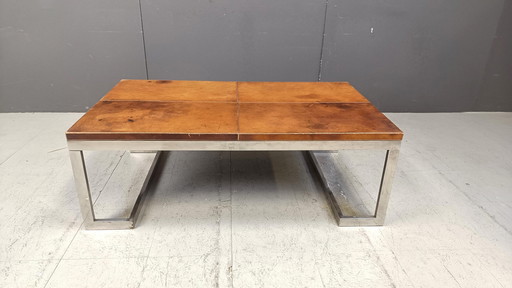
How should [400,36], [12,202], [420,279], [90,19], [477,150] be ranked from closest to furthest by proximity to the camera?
[420,279]
[12,202]
[477,150]
[90,19]
[400,36]

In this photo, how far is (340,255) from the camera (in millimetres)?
1615

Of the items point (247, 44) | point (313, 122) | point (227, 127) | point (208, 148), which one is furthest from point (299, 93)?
point (247, 44)

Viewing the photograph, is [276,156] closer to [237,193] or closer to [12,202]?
[237,193]

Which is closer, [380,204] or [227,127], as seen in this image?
[227,127]

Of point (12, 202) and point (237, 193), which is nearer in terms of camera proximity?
point (12, 202)

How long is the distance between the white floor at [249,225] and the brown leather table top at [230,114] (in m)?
0.51

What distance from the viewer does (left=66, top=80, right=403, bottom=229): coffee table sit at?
158cm

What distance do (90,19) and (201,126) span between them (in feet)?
7.11

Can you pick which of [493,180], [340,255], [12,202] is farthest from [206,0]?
[493,180]

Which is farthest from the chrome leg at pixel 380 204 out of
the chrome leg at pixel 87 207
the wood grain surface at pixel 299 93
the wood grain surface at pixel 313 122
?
the chrome leg at pixel 87 207

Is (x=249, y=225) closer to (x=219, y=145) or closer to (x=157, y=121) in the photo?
(x=219, y=145)

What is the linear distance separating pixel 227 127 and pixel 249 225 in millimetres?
543

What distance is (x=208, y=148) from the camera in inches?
63.4

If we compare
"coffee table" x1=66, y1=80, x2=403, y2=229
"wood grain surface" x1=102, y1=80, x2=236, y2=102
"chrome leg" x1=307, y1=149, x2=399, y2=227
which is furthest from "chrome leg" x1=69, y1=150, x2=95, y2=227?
"chrome leg" x1=307, y1=149, x2=399, y2=227
